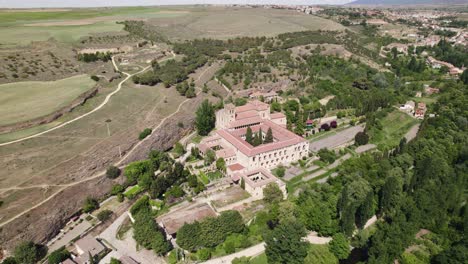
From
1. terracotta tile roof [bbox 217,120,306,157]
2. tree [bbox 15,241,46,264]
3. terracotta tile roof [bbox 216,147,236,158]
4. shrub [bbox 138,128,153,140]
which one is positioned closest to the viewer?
tree [bbox 15,241,46,264]

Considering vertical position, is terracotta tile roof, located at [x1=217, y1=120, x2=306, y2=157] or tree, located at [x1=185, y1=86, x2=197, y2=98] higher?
tree, located at [x1=185, y1=86, x2=197, y2=98]

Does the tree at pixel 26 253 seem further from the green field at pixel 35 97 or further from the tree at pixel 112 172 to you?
the green field at pixel 35 97

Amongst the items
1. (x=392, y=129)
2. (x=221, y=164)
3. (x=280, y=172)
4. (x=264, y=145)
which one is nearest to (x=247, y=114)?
(x=264, y=145)

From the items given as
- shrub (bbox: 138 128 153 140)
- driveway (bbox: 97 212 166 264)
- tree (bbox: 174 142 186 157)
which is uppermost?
shrub (bbox: 138 128 153 140)

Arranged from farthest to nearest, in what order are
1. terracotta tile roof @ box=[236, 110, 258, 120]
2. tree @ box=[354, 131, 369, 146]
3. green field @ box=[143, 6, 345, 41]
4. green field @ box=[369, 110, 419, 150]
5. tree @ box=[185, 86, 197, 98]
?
green field @ box=[143, 6, 345, 41] < tree @ box=[185, 86, 197, 98] < green field @ box=[369, 110, 419, 150] < terracotta tile roof @ box=[236, 110, 258, 120] < tree @ box=[354, 131, 369, 146]

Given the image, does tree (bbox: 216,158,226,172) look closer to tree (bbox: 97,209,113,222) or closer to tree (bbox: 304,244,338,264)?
tree (bbox: 97,209,113,222)

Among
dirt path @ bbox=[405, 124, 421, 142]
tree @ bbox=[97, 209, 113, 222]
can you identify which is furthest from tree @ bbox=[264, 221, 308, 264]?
dirt path @ bbox=[405, 124, 421, 142]

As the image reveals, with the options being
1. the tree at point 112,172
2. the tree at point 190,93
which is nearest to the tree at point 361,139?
the tree at point 190,93

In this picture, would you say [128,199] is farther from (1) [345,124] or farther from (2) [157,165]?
(1) [345,124]
